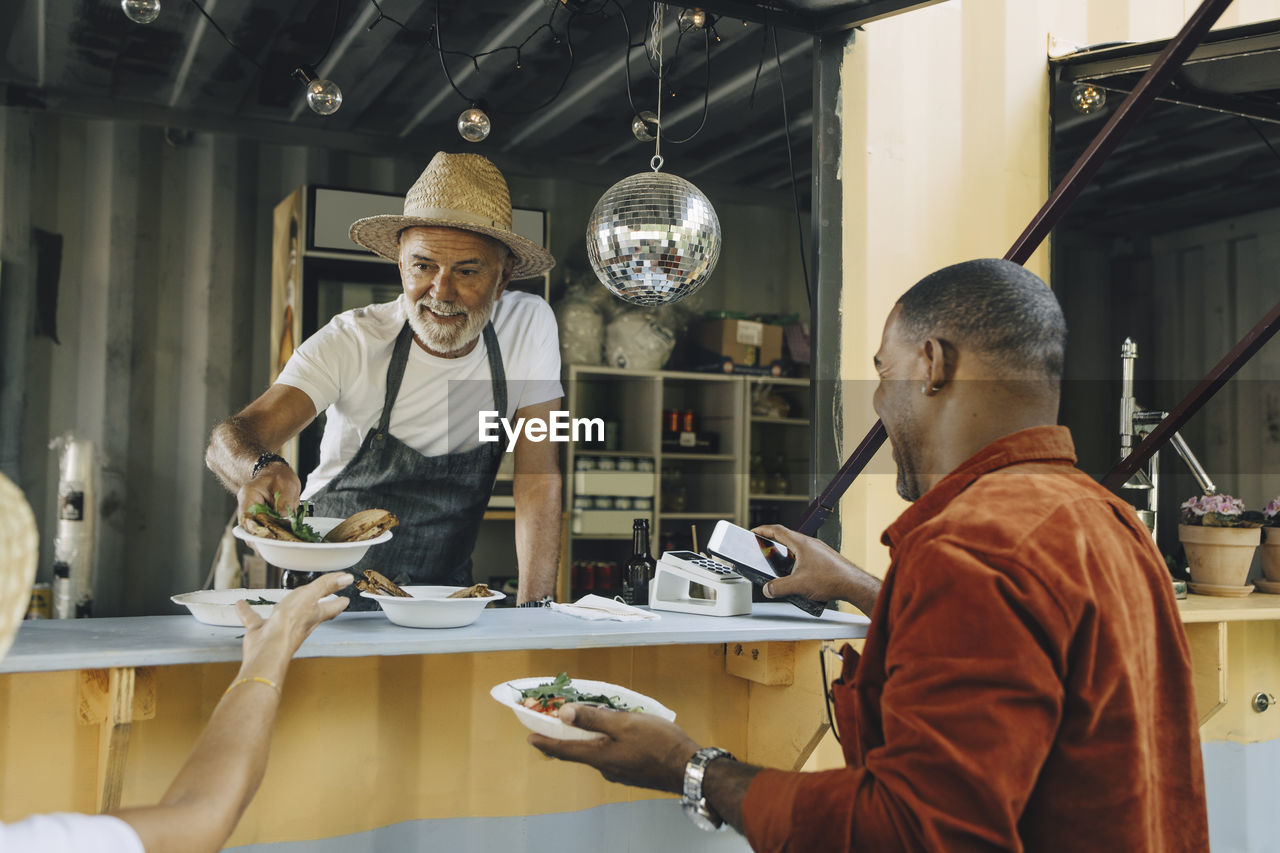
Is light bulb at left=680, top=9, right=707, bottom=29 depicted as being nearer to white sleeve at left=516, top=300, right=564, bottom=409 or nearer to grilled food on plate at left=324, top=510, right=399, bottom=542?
white sleeve at left=516, top=300, right=564, bottom=409

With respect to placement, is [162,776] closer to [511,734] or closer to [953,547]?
[511,734]

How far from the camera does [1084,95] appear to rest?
3.41 m

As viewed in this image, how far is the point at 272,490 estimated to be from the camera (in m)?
2.12

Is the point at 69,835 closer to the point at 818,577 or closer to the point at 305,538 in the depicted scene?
the point at 305,538

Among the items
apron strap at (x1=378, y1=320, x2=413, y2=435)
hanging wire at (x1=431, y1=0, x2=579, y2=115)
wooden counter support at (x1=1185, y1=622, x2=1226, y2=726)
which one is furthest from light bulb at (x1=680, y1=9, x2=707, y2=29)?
wooden counter support at (x1=1185, y1=622, x2=1226, y2=726)

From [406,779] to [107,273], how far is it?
360cm

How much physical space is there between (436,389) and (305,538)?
1.48 meters

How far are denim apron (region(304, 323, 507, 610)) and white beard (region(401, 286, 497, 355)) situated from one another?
0.47ft

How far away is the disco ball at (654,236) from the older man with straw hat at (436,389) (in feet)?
2.09

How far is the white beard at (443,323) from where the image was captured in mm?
2998

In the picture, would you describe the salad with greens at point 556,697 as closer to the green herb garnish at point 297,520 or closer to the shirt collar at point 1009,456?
the green herb garnish at point 297,520

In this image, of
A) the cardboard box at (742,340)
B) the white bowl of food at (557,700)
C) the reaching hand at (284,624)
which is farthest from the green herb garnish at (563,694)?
the cardboard box at (742,340)

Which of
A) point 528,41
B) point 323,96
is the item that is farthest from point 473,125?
point 528,41

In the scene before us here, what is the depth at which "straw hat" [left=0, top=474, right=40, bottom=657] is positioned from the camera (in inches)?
31.1
